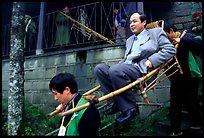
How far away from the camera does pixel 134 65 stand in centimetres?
308

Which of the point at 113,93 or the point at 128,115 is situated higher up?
the point at 113,93

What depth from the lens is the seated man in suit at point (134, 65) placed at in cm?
293

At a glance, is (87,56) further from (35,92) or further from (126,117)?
(126,117)

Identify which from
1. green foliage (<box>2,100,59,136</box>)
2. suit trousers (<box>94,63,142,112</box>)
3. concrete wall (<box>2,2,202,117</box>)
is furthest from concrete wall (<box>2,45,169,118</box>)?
suit trousers (<box>94,63,142,112</box>)

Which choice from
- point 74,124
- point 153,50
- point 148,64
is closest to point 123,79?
point 148,64

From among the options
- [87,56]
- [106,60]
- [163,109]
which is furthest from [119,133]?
[87,56]

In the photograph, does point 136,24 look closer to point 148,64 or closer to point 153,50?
point 153,50

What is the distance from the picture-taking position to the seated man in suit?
9.62 ft

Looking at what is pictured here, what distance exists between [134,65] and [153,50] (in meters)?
0.33

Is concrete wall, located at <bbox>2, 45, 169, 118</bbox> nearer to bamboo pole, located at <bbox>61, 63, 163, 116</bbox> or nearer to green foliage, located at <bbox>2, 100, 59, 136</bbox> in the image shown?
green foliage, located at <bbox>2, 100, 59, 136</bbox>

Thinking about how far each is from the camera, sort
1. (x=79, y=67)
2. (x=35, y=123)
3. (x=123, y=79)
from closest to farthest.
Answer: (x=123, y=79), (x=35, y=123), (x=79, y=67)

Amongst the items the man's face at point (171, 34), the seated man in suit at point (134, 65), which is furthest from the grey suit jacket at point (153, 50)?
the man's face at point (171, 34)

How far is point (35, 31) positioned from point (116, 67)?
21.6 feet

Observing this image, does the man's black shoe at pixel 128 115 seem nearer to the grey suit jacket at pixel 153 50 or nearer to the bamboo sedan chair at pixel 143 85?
the bamboo sedan chair at pixel 143 85
